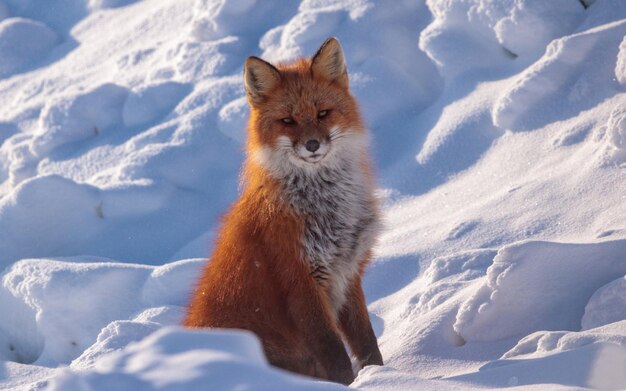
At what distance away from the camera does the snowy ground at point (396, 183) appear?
4453mm

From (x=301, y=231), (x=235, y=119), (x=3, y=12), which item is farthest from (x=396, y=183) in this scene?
(x=3, y=12)

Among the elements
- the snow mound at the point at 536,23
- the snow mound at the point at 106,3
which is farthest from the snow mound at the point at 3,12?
the snow mound at the point at 536,23

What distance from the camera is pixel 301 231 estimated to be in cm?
461

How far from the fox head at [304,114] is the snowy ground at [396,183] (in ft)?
3.62

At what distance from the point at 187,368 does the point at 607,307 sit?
8.52 ft

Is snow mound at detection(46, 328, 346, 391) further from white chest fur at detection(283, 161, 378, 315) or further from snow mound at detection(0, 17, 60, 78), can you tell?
snow mound at detection(0, 17, 60, 78)

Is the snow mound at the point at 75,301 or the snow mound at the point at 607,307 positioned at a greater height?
the snow mound at the point at 75,301

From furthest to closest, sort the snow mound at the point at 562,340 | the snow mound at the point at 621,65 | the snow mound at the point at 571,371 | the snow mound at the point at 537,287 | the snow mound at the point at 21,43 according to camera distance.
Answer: the snow mound at the point at 21,43, the snow mound at the point at 621,65, the snow mound at the point at 537,287, the snow mound at the point at 562,340, the snow mound at the point at 571,371

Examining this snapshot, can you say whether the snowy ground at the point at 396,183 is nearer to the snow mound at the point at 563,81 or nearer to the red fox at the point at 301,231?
the snow mound at the point at 563,81

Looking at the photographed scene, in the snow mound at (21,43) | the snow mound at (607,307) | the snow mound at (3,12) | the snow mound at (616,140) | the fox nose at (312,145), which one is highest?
the snow mound at (3,12)

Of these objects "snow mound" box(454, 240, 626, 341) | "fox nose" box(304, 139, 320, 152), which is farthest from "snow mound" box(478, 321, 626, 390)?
"fox nose" box(304, 139, 320, 152)

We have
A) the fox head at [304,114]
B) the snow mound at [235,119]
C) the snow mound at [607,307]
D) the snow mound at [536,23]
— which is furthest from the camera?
the snow mound at [235,119]

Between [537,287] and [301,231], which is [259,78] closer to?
[301,231]

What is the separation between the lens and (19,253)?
7.76 metres
